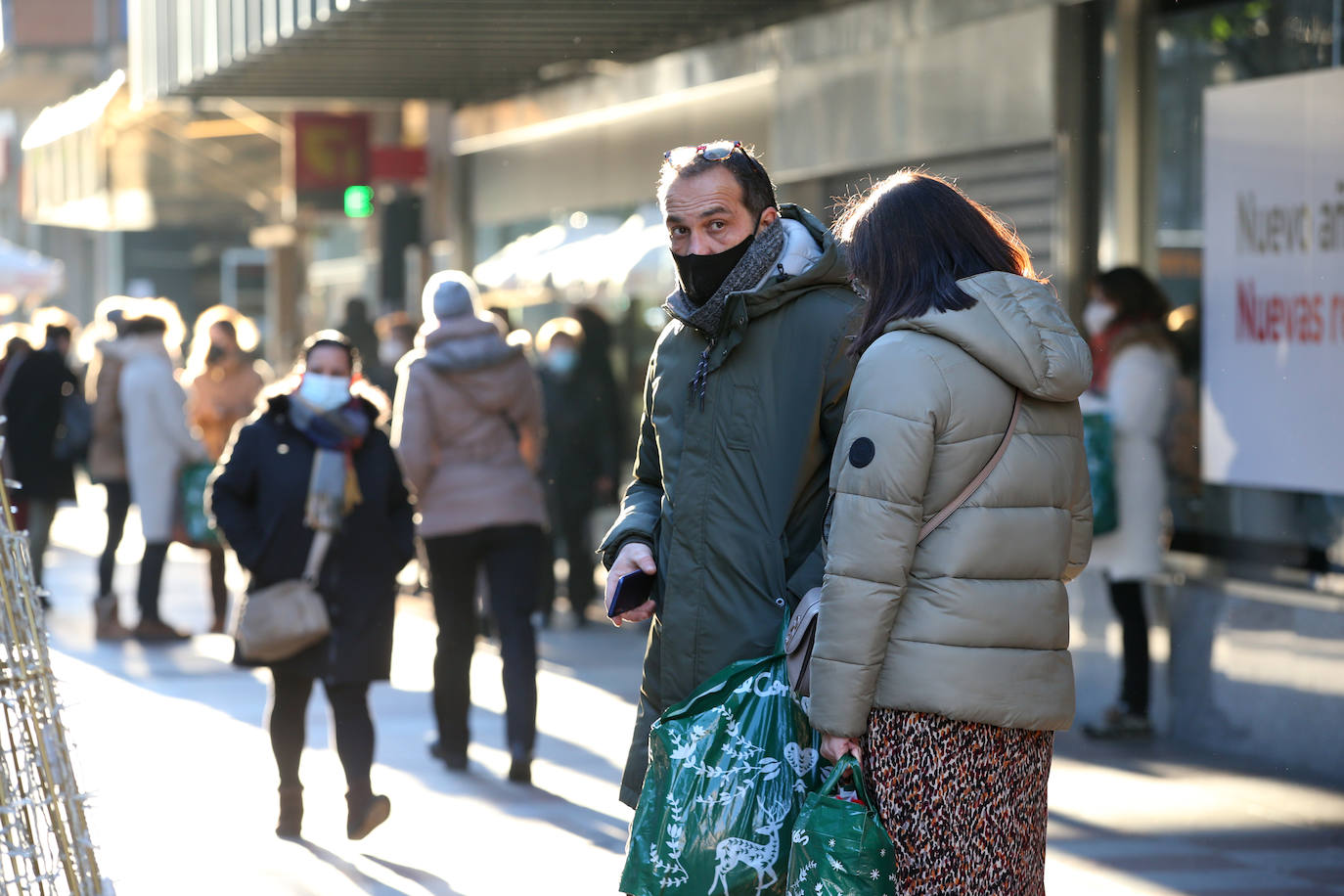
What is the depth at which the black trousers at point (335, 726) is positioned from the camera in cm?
655

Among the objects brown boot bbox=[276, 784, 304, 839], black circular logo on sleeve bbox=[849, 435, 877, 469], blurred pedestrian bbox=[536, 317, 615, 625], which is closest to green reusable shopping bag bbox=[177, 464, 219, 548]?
blurred pedestrian bbox=[536, 317, 615, 625]

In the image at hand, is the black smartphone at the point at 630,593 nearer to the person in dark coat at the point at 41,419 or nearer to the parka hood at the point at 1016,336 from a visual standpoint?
the parka hood at the point at 1016,336

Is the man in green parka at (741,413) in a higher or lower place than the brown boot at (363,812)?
higher

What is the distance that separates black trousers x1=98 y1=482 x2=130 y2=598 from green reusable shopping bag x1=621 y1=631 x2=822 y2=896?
8.98m

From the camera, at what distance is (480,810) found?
711 cm

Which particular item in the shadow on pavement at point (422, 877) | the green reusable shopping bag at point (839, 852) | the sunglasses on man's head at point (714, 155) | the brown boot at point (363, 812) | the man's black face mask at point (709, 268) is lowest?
the shadow on pavement at point (422, 877)

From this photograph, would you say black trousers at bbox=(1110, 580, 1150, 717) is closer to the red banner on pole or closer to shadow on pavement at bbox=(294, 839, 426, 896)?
shadow on pavement at bbox=(294, 839, 426, 896)

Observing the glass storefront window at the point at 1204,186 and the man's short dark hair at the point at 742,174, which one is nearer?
the man's short dark hair at the point at 742,174

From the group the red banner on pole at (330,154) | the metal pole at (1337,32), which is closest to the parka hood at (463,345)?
the metal pole at (1337,32)

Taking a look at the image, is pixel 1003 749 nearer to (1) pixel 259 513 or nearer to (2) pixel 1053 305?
(2) pixel 1053 305

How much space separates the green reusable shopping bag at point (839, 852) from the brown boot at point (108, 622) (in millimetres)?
9087

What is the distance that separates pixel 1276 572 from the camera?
320 inches

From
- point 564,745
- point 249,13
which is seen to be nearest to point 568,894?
point 564,745

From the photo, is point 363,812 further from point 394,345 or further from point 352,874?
point 394,345
